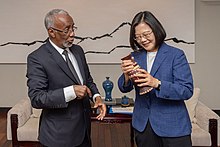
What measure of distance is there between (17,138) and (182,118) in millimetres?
2214

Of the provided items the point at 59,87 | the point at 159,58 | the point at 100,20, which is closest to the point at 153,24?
the point at 159,58

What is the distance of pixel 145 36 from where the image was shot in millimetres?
1829

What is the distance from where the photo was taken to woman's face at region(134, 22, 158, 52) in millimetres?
1825

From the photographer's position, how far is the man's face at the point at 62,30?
6.03ft

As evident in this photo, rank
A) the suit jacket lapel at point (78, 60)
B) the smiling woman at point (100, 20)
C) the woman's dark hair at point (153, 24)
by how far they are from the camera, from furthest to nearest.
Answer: the smiling woman at point (100, 20) → the suit jacket lapel at point (78, 60) → the woman's dark hair at point (153, 24)

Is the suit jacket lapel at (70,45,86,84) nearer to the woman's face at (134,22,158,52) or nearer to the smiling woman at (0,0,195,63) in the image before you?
the woman's face at (134,22,158,52)

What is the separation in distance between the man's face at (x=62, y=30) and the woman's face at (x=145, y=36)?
0.38 metres

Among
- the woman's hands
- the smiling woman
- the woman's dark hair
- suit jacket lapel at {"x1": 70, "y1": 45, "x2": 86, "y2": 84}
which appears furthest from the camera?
the smiling woman

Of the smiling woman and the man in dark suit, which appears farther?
the smiling woman

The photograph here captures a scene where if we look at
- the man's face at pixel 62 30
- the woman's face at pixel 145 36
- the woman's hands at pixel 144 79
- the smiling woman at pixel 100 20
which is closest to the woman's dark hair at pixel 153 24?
the woman's face at pixel 145 36

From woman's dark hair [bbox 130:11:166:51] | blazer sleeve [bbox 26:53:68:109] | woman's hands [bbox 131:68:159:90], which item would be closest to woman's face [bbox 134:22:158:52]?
woman's dark hair [bbox 130:11:166:51]

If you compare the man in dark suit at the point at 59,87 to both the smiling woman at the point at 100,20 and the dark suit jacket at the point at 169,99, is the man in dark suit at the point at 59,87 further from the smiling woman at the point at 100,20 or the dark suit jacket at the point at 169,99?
the smiling woman at the point at 100,20

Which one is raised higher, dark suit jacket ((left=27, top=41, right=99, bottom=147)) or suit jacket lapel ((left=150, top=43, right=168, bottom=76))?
suit jacket lapel ((left=150, top=43, right=168, bottom=76))

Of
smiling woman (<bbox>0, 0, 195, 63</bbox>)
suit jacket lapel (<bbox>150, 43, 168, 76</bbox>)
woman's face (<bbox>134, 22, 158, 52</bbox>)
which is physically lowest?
suit jacket lapel (<bbox>150, 43, 168, 76</bbox>)
